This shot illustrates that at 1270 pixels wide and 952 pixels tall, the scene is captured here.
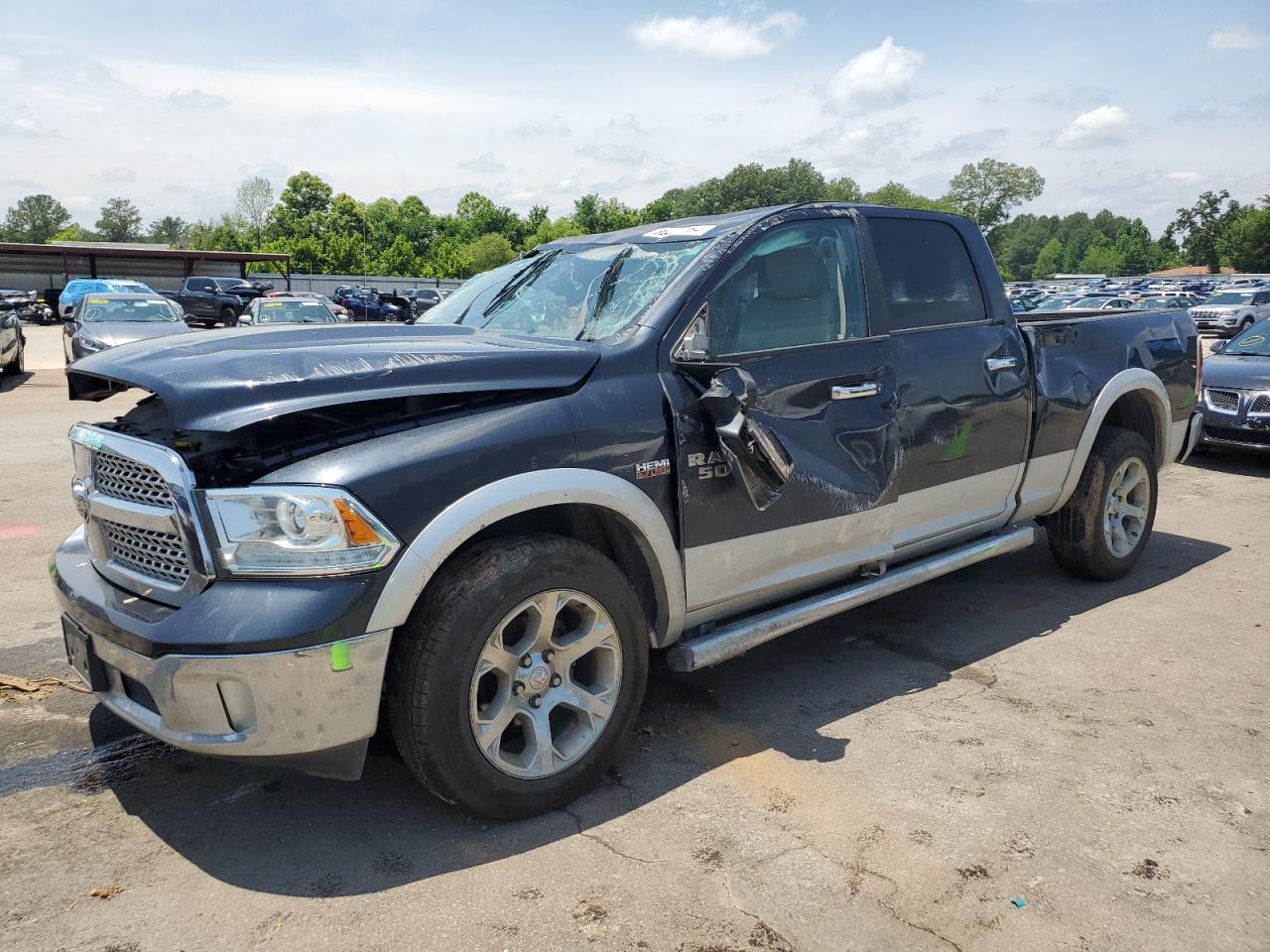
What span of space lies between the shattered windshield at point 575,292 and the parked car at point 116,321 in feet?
41.5

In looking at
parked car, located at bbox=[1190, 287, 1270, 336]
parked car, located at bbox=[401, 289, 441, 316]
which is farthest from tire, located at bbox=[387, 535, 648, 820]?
parked car, located at bbox=[1190, 287, 1270, 336]

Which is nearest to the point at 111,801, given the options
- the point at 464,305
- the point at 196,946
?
the point at 196,946

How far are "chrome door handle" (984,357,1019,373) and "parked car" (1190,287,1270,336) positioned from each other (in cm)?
2860

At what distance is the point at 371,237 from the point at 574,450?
83.9 meters

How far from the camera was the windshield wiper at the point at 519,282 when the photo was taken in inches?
167

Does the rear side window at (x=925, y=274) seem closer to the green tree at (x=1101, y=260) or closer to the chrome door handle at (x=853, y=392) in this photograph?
the chrome door handle at (x=853, y=392)

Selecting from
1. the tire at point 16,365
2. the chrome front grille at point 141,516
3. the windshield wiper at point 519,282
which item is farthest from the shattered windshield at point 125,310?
the chrome front grille at point 141,516

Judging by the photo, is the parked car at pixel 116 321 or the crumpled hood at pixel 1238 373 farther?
the parked car at pixel 116 321

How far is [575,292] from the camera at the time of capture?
3.92 metres

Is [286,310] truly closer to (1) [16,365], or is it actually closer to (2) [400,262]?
(1) [16,365]

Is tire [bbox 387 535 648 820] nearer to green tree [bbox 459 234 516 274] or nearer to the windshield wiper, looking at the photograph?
the windshield wiper

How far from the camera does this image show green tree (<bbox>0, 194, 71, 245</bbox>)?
11744cm

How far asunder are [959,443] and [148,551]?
3.28 metres

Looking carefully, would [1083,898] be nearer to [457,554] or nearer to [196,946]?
[457,554]
